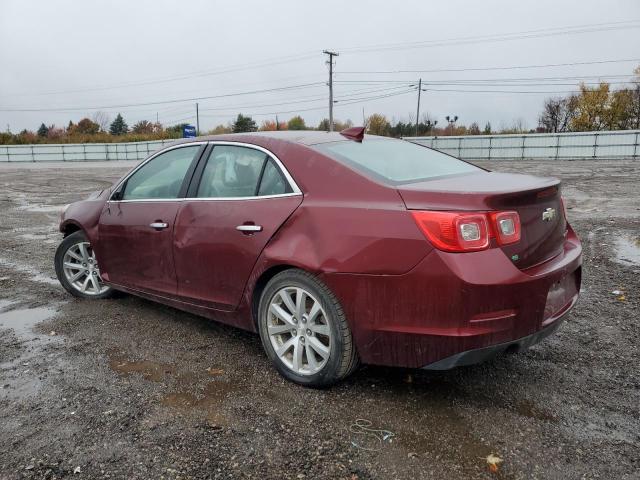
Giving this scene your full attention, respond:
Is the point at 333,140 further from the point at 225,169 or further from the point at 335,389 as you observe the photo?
the point at 335,389

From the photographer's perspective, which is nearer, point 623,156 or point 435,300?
point 435,300

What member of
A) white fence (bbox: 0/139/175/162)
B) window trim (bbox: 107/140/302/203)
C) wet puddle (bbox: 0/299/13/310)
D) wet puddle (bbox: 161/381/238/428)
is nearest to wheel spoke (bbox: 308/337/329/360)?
wet puddle (bbox: 161/381/238/428)

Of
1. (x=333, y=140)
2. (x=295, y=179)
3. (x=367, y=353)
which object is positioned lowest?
(x=367, y=353)

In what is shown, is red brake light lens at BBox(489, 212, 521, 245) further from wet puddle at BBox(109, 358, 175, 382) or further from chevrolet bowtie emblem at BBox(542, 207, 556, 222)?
wet puddle at BBox(109, 358, 175, 382)

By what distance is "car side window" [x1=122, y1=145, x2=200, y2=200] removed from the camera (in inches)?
163

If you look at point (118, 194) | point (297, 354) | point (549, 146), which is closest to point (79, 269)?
point (118, 194)

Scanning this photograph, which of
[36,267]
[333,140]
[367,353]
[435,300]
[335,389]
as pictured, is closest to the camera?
[435,300]

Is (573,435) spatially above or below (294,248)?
below

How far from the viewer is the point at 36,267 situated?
6.63m

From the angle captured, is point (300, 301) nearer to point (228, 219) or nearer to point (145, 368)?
point (228, 219)

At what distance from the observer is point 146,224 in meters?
4.21

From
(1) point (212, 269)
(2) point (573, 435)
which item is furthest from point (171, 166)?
(2) point (573, 435)

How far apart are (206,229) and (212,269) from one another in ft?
0.91

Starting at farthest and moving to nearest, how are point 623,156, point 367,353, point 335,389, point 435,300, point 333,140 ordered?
1. point 623,156
2. point 333,140
3. point 335,389
4. point 367,353
5. point 435,300
